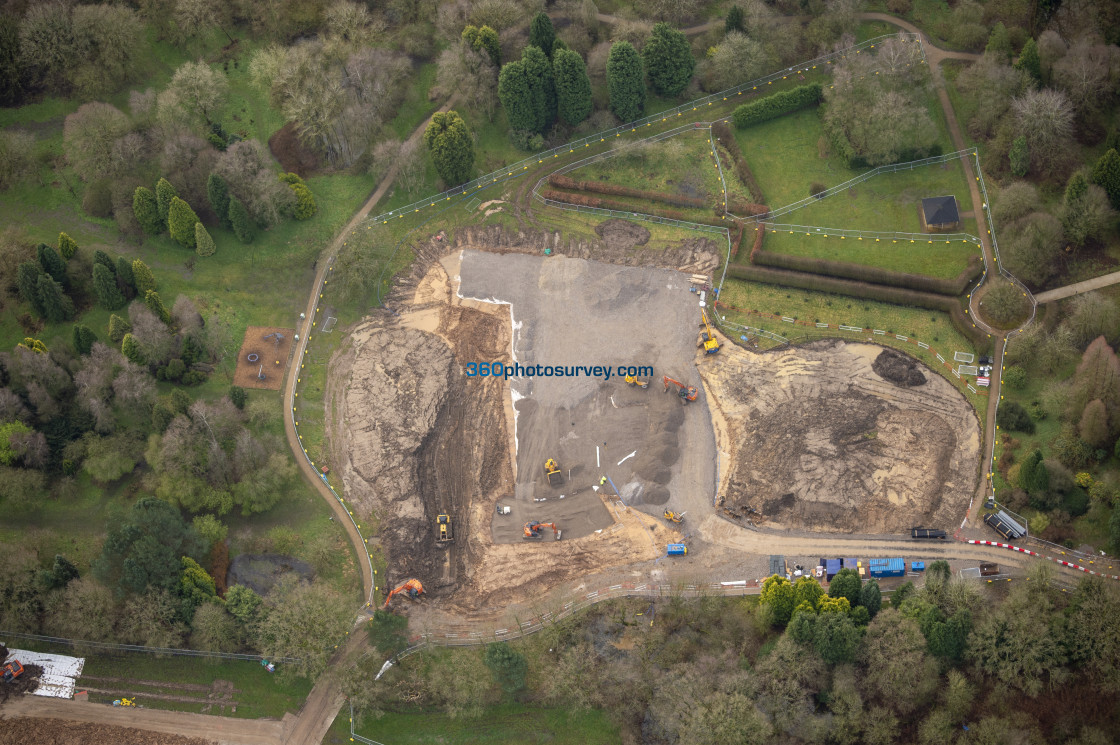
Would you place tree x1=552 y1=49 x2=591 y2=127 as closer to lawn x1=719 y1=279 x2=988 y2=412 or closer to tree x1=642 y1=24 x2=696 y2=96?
tree x1=642 y1=24 x2=696 y2=96

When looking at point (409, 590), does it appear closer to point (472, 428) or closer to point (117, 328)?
point (472, 428)

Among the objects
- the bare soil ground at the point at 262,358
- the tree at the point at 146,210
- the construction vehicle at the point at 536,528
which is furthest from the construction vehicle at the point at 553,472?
the tree at the point at 146,210

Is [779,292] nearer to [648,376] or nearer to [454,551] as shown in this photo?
[648,376]

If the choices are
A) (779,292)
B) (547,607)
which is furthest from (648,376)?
(547,607)

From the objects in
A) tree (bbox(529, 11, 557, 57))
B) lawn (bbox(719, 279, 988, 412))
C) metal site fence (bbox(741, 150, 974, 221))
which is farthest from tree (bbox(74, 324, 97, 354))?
metal site fence (bbox(741, 150, 974, 221))

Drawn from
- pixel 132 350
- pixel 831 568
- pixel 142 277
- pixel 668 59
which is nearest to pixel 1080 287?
pixel 831 568

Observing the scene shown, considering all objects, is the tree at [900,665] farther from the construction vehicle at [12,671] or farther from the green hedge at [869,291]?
the construction vehicle at [12,671]
